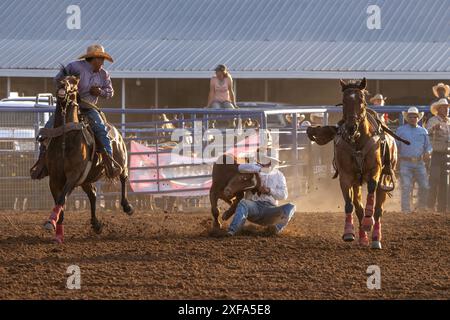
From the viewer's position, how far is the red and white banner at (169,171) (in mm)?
17891

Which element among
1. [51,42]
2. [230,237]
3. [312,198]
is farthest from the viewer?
[51,42]

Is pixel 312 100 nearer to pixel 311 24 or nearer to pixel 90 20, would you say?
pixel 311 24

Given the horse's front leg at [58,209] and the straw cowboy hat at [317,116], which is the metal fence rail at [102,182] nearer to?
the straw cowboy hat at [317,116]

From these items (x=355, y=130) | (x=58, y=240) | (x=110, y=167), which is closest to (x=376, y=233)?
(x=355, y=130)

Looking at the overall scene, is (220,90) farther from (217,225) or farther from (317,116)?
(217,225)

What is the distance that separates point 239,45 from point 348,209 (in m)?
23.6

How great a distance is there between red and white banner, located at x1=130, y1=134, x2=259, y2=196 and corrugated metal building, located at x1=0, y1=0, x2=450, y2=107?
50.8 feet

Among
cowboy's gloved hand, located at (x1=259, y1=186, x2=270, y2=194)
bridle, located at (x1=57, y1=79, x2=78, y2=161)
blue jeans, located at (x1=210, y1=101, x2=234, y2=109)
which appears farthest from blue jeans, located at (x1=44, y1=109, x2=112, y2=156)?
blue jeans, located at (x1=210, y1=101, x2=234, y2=109)

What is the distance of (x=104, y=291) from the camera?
948 centimetres

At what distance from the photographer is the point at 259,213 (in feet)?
42.7

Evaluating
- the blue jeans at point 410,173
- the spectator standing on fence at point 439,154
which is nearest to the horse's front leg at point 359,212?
the blue jeans at point 410,173
